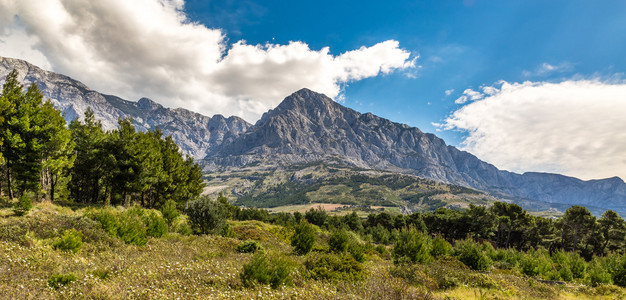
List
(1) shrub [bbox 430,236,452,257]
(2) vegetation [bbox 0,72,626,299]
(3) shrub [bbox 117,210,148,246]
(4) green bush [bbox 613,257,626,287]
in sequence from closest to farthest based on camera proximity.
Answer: (2) vegetation [bbox 0,72,626,299], (3) shrub [bbox 117,210,148,246], (4) green bush [bbox 613,257,626,287], (1) shrub [bbox 430,236,452,257]

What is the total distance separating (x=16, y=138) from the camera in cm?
1927

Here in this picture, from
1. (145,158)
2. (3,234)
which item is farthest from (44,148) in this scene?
(3,234)

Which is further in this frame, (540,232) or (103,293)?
(540,232)

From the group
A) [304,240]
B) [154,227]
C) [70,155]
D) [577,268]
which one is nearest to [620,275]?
[577,268]

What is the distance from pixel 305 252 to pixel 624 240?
213 feet

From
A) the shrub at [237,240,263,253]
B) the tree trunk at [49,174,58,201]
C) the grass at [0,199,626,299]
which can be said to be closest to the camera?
the grass at [0,199,626,299]

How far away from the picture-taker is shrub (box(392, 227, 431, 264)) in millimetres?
19469

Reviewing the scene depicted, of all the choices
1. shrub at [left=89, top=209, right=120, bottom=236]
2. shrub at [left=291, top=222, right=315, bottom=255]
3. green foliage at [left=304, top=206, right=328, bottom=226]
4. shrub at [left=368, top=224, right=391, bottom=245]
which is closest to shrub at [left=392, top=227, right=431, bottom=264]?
shrub at [left=291, top=222, right=315, bottom=255]

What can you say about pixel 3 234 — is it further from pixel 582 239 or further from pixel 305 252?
pixel 582 239

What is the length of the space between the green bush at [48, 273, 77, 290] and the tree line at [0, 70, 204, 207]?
55.2 ft

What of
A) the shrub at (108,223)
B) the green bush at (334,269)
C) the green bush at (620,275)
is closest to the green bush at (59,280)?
the green bush at (334,269)

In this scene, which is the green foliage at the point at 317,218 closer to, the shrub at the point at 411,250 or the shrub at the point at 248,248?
the shrub at the point at 411,250

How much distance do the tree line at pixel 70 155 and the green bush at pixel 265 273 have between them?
2064cm

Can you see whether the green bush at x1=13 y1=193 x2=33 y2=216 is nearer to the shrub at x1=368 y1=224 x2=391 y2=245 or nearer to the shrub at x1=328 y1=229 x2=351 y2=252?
the shrub at x1=328 y1=229 x2=351 y2=252
